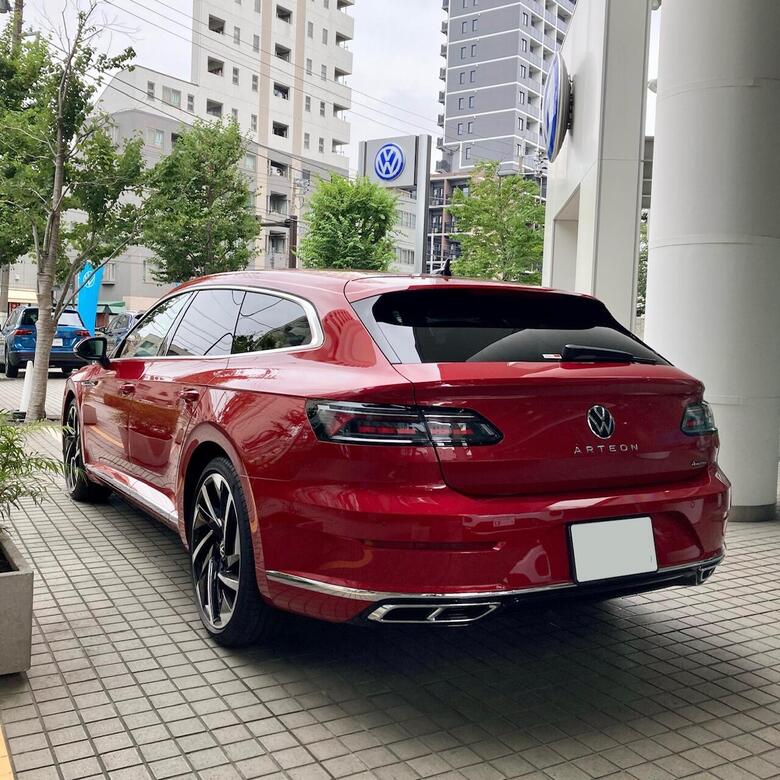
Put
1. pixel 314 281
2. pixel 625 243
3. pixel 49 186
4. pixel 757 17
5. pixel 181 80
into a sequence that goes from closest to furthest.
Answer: pixel 314 281 → pixel 757 17 → pixel 625 243 → pixel 49 186 → pixel 181 80

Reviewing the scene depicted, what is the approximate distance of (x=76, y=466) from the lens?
21.6 ft

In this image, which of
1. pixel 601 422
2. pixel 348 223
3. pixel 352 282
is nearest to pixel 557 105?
pixel 352 282

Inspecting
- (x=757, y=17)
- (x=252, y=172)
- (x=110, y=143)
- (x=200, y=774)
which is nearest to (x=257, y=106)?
(x=252, y=172)

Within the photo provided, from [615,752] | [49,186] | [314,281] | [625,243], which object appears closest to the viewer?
[615,752]

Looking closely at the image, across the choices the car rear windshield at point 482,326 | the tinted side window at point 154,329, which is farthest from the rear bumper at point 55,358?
the car rear windshield at point 482,326

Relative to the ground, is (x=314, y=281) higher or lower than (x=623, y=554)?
higher

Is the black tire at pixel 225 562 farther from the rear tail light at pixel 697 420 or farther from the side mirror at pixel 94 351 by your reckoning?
the side mirror at pixel 94 351

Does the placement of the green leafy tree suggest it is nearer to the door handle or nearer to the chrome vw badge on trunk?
the door handle

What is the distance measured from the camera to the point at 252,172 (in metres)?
63.6

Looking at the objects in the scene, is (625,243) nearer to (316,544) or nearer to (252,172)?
(316,544)

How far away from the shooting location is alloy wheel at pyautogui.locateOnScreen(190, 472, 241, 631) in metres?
3.60

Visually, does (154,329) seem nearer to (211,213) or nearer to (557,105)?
(557,105)

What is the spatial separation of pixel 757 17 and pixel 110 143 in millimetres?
8975

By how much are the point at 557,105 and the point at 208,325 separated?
10357mm
